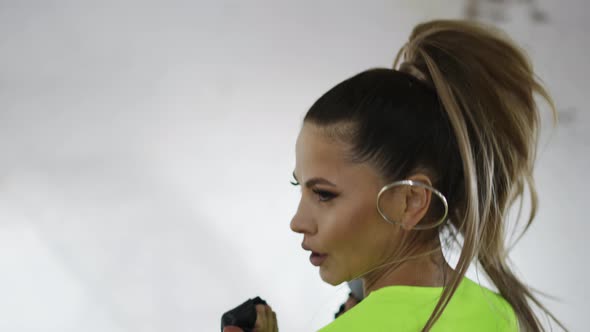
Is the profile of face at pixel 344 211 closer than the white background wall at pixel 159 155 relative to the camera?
Yes

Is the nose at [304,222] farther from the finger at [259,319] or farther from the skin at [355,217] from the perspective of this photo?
the finger at [259,319]

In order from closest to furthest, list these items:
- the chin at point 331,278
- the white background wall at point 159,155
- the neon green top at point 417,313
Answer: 1. the neon green top at point 417,313
2. the chin at point 331,278
3. the white background wall at point 159,155

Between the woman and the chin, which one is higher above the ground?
the woman

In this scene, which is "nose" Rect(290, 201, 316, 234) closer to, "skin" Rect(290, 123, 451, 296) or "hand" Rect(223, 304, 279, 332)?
"skin" Rect(290, 123, 451, 296)

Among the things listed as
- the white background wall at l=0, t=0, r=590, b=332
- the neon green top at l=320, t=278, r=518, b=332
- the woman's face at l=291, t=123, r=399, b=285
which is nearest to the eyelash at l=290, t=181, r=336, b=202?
the woman's face at l=291, t=123, r=399, b=285

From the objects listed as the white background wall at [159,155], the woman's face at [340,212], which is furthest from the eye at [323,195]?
the white background wall at [159,155]

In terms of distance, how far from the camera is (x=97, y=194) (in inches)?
58.3

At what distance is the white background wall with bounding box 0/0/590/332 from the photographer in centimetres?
145

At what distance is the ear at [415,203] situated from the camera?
643 mm

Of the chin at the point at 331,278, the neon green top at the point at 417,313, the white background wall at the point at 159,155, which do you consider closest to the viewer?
the neon green top at the point at 417,313

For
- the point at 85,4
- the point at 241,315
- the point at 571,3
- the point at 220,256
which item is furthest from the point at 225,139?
the point at 571,3

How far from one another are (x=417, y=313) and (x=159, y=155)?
1.05 meters

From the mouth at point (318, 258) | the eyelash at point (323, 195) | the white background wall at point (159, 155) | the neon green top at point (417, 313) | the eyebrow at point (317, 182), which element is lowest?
the neon green top at point (417, 313)

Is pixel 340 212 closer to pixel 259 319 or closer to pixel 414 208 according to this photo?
pixel 414 208
